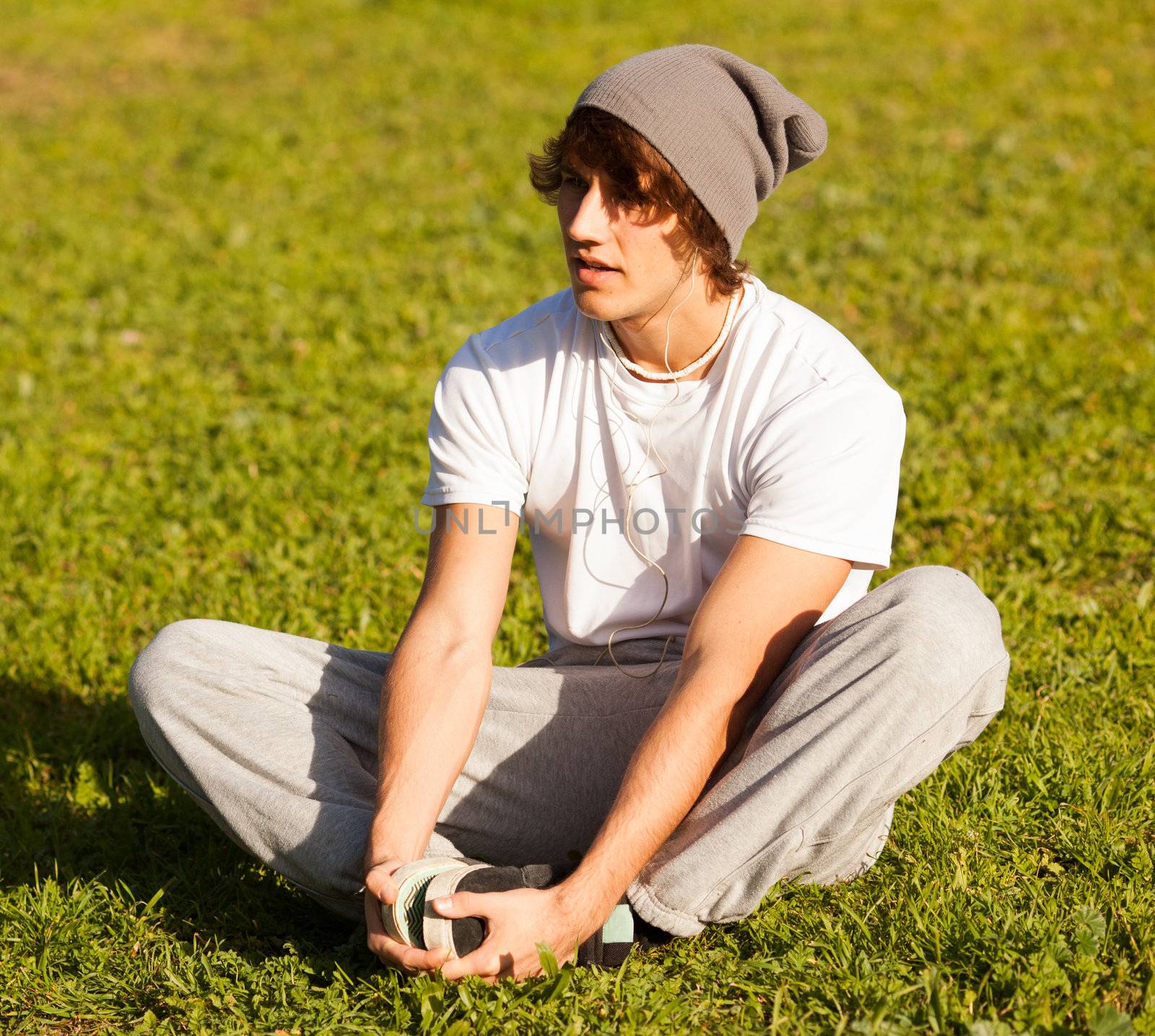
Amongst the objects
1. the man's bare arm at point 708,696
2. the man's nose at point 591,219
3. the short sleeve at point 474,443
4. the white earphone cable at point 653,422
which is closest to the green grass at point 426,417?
the man's bare arm at point 708,696

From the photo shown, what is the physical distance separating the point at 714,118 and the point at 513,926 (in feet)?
5.41

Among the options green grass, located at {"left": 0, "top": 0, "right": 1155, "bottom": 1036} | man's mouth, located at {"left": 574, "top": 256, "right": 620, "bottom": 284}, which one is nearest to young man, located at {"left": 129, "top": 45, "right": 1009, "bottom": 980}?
man's mouth, located at {"left": 574, "top": 256, "right": 620, "bottom": 284}

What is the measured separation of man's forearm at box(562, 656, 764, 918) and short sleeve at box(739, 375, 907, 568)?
12.7 inches

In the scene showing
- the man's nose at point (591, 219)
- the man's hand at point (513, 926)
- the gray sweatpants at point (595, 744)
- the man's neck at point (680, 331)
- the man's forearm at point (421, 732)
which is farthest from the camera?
the man's neck at point (680, 331)

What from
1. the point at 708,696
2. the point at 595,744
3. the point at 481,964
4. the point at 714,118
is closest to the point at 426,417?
the point at 595,744

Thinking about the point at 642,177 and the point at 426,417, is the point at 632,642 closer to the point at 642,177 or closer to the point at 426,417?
the point at 642,177

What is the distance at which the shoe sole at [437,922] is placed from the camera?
8.10 feet

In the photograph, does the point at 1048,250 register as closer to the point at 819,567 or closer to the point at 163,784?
the point at 819,567

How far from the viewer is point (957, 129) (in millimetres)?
8766

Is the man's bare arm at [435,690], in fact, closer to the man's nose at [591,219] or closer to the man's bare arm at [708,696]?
the man's bare arm at [708,696]

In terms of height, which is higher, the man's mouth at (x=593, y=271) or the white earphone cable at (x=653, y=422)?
the man's mouth at (x=593, y=271)

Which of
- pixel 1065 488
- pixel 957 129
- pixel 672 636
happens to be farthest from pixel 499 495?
pixel 957 129

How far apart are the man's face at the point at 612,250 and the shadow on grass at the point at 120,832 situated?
58.6 inches

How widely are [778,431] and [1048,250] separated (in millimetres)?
4724
